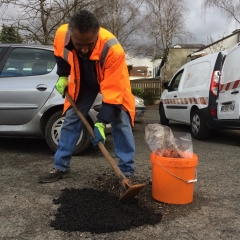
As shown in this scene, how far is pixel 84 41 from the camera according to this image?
2816mm

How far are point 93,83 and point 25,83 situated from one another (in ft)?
5.50

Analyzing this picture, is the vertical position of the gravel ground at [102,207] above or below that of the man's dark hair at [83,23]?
below

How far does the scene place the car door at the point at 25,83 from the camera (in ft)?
15.4

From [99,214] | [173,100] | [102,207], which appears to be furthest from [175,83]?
[99,214]

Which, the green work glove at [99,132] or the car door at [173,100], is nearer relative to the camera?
the green work glove at [99,132]

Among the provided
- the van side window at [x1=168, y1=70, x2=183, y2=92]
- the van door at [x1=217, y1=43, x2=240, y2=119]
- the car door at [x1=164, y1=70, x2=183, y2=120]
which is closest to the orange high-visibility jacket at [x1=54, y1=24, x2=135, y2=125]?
the van door at [x1=217, y1=43, x2=240, y2=119]

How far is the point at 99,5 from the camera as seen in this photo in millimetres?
16000

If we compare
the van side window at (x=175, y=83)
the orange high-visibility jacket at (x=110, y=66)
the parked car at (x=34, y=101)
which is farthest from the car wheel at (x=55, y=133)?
the van side window at (x=175, y=83)

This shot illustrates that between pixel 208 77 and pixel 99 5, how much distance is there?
428 inches

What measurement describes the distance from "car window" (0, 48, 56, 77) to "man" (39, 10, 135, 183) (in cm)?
132

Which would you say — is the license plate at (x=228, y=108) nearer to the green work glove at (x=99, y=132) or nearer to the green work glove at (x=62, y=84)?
the green work glove at (x=62, y=84)

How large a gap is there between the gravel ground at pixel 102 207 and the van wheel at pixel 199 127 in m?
2.12

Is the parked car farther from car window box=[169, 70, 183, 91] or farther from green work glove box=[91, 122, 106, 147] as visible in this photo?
car window box=[169, 70, 183, 91]

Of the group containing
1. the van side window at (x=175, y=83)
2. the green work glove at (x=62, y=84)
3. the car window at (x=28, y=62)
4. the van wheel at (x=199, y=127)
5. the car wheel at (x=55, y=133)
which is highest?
the car window at (x=28, y=62)
